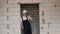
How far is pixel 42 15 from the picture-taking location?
834cm

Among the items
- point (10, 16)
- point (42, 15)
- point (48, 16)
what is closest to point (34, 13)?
point (42, 15)

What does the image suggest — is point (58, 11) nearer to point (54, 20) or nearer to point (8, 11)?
point (54, 20)

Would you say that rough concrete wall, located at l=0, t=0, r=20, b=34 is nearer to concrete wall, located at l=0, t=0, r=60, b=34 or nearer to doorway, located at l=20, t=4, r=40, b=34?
concrete wall, located at l=0, t=0, r=60, b=34

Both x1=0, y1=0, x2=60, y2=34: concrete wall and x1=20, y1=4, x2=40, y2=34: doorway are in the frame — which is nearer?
x1=0, y1=0, x2=60, y2=34: concrete wall

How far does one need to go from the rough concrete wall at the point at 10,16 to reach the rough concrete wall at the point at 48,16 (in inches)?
35.6

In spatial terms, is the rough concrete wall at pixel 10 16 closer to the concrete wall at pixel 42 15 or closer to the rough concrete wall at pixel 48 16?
the concrete wall at pixel 42 15

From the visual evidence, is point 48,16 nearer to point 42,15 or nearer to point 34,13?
point 42,15

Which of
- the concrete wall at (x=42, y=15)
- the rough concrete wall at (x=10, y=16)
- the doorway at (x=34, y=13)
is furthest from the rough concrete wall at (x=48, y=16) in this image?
the rough concrete wall at (x=10, y=16)

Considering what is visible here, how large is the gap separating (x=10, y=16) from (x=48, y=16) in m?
1.44

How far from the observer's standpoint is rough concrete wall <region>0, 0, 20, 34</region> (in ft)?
27.5

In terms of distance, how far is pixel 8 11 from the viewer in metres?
8.43

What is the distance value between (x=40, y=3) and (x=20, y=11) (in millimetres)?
825

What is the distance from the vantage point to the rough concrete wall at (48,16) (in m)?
8.33

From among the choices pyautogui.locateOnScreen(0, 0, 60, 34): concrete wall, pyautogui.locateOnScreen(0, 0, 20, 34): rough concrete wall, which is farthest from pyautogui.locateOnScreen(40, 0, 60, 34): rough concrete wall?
pyautogui.locateOnScreen(0, 0, 20, 34): rough concrete wall
